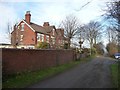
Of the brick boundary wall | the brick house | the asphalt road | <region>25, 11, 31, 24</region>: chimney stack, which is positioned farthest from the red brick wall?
→ the asphalt road

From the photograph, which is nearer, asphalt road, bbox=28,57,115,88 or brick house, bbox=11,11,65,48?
asphalt road, bbox=28,57,115,88

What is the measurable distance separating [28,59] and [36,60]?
200 centimetres

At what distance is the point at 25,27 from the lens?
182ft

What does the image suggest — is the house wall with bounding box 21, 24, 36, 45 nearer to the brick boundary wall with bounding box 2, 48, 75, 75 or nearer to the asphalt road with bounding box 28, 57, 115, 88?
the brick boundary wall with bounding box 2, 48, 75, 75

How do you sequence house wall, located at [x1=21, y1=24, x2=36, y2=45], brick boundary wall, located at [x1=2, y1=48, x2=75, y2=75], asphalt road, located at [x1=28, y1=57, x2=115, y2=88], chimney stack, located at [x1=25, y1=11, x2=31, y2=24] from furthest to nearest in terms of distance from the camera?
house wall, located at [x1=21, y1=24, x2=36, y2=45]
chimney stack, located at [x1=25, y1=11, x2=31, y2=24]
brick boundary wall, located at [x1=2, y1=48, x2=75, y2=75]
asphalt road, located at [x1=28, y1=57, x2=115, y2=88]

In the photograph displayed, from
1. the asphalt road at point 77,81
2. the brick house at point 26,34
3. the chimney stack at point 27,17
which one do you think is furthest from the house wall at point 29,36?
the asphalt road at point 77,81

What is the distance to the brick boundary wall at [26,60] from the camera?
16847 mm

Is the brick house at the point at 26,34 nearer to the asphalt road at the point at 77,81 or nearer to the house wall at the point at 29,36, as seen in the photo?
the house wall at the point at 29,36

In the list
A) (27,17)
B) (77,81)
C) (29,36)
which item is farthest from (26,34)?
(77,81)

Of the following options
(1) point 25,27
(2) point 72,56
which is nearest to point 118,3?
(2) point 72,56

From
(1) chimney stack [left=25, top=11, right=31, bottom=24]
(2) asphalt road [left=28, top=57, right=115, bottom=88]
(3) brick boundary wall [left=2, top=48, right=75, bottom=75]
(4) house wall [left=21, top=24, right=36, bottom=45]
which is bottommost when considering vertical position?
(2) asphalt road [left=28, top=57, right=115, bottom=88]

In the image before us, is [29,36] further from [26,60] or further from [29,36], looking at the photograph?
[26,60]

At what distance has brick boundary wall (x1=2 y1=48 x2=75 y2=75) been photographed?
55.3ft

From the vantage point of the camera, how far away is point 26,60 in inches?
792
